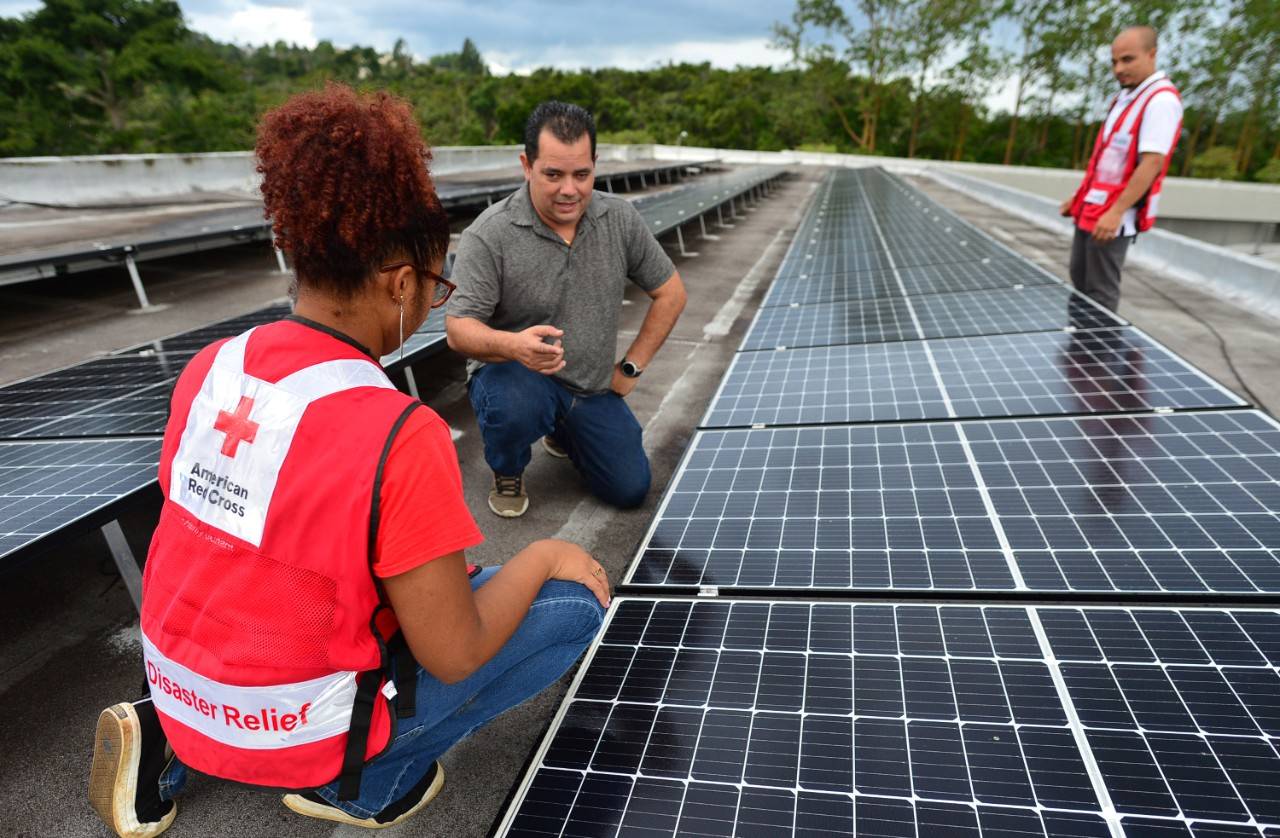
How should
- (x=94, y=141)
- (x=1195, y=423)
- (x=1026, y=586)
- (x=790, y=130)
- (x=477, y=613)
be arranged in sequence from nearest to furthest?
(x=477, y=613), (x=1026, y=586), (x=1195, y=423), (x=94, y=141), (x=790, y=130)

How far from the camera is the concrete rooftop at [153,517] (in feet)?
7.44

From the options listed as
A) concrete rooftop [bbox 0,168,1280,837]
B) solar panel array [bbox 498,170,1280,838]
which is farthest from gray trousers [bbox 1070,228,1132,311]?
solar panel array [bbox 498,170,1280,838]

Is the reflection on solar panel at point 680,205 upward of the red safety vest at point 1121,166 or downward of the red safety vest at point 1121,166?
downward

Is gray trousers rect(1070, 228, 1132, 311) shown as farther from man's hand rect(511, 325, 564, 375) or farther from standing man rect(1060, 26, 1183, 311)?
man's hand rect(511, 325, 564, 375)

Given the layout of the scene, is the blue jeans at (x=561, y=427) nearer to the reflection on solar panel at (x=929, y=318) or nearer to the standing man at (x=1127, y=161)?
the reflection on solar panel at (x=929, y=318)

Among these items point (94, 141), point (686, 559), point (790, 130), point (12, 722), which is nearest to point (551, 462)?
point (686, 559)

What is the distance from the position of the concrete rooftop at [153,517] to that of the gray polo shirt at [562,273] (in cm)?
99

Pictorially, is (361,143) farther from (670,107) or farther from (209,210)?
(670,107)

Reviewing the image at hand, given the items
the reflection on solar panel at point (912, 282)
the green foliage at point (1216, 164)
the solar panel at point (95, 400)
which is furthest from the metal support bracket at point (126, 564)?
the green foliage at point (1216, 164)

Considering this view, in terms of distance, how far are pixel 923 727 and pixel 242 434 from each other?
1.70 metres

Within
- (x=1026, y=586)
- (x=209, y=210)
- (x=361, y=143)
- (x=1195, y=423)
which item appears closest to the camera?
(x=361, y=143)

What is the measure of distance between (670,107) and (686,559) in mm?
65965

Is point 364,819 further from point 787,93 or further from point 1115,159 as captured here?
point 787,93

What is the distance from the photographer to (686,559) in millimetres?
2469
